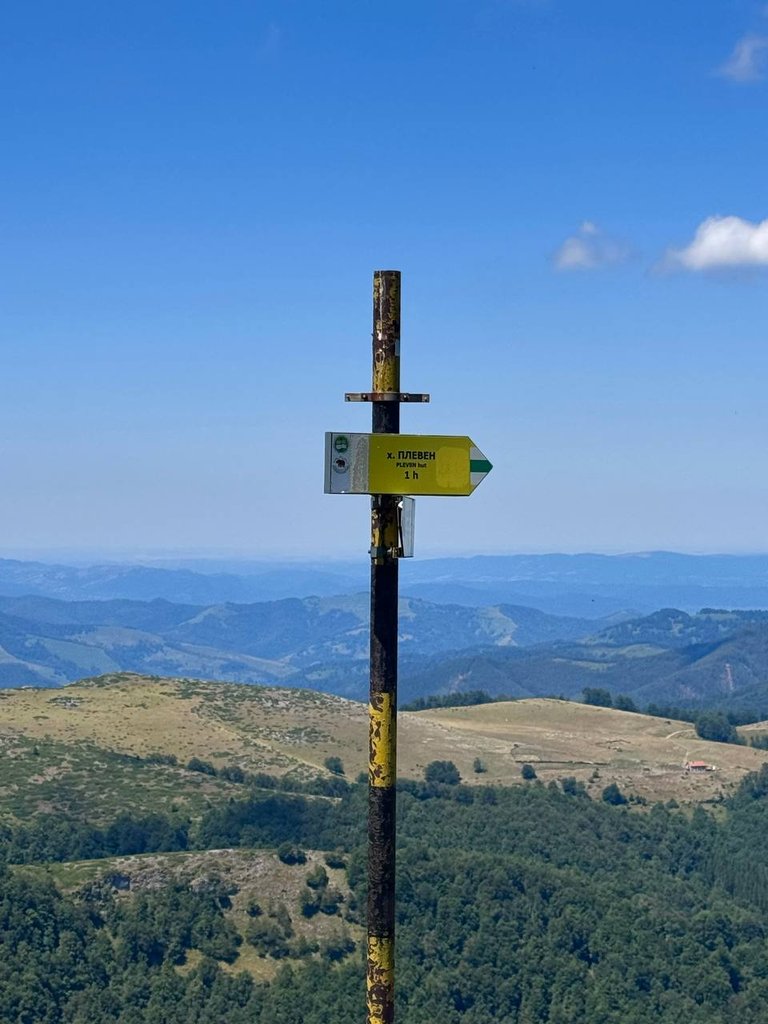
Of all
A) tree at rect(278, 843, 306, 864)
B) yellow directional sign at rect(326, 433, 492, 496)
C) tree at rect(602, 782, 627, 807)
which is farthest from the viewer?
tree at rect(602, 782, 627, 807)

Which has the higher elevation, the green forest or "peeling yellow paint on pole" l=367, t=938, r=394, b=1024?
"peeling yellow paint on pole" l=367, t=938, r=394, b=1024

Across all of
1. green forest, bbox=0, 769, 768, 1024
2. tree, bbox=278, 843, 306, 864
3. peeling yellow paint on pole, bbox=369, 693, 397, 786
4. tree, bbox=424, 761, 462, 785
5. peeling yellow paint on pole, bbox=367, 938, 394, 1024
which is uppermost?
peeling yellow paint on pole, bbox=369, 693, 397, 786

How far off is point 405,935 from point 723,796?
3034 inches

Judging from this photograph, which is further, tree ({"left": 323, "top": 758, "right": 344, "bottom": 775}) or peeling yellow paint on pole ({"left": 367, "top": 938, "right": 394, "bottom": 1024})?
tree ({"left": 323, "top": 758, "right": 344, "bottom": 775})

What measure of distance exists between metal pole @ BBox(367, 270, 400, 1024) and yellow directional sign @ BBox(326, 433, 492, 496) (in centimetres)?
22

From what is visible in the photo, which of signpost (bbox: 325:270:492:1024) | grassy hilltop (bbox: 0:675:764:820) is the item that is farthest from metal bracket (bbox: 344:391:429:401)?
grassy hilltop (bbox: 0:675:764:820)

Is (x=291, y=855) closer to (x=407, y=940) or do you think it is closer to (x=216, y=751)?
(x=407, y=940)

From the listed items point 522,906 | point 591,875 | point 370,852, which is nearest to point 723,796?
point 591,875

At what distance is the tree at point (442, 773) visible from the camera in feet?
540

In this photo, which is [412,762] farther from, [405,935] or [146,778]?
[405,935]

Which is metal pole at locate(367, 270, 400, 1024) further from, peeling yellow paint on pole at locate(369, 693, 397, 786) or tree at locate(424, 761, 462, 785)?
tree at locate(424, 761, 462, 785)

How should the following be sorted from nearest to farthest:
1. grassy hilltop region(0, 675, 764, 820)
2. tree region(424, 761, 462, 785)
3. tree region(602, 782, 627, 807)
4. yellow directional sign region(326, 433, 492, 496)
Result: yellow directional sign region(326, 433, 492, 496)
grassy hilltop region(0, 675, 764, 820)
tree region(424, 761, 462, 785)
tree region(602, 782, 627, 807)

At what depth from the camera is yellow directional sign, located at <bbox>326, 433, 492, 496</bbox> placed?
14.9m

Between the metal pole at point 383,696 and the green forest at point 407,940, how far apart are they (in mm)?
78651
